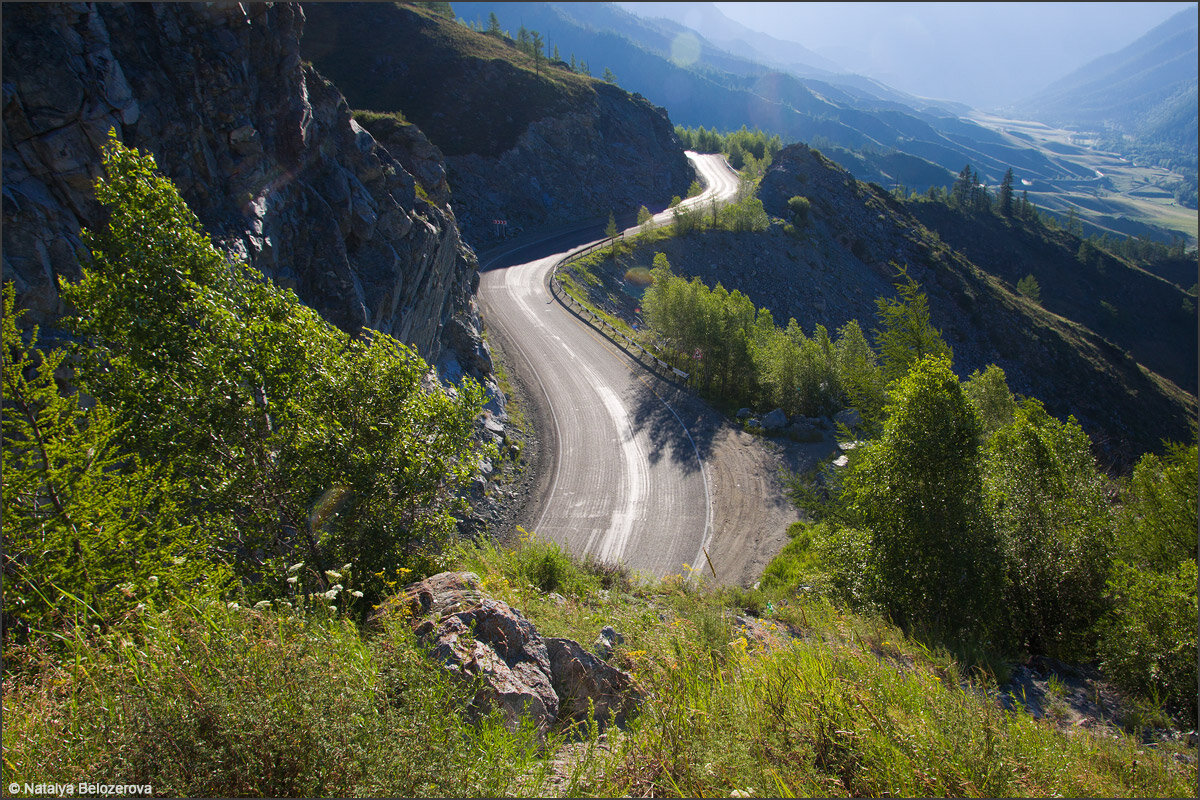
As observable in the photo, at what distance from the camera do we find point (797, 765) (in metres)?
5.30

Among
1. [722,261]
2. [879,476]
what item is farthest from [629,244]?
[879,476]

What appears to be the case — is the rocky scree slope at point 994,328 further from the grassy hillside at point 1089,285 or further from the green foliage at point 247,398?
the green foliage at point 247,398

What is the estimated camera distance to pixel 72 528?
585cm

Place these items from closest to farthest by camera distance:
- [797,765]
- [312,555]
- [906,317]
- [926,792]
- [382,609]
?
[926,792] < [797,765] < [382,609] < [312,555] < [906,317]

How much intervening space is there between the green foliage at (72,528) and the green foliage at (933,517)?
13011mm

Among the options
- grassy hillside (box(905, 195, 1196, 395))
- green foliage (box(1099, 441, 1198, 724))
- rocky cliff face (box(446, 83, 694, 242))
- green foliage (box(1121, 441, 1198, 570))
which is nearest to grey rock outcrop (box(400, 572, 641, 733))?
green foliage (box(1099, 441, 1198, 724))

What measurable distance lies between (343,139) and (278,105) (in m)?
4.80

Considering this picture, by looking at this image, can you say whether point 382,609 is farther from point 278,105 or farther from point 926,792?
point 278,105

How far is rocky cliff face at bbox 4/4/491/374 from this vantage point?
44.4 ft

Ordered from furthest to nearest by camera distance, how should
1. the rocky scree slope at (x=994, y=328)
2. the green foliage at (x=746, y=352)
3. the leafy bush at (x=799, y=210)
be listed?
1. the leafy bush at (x=799, y=210)
2. the rocky scree slope at (x=994, y=328)
3. the green foliage at (x=746, y=352)

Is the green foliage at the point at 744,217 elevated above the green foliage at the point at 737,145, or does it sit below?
below

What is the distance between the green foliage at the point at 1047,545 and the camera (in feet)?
40.9

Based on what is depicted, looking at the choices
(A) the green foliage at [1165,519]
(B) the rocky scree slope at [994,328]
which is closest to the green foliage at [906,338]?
(A) the green foliage at [1165,519]

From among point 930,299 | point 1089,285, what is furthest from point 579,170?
point 1089,285
